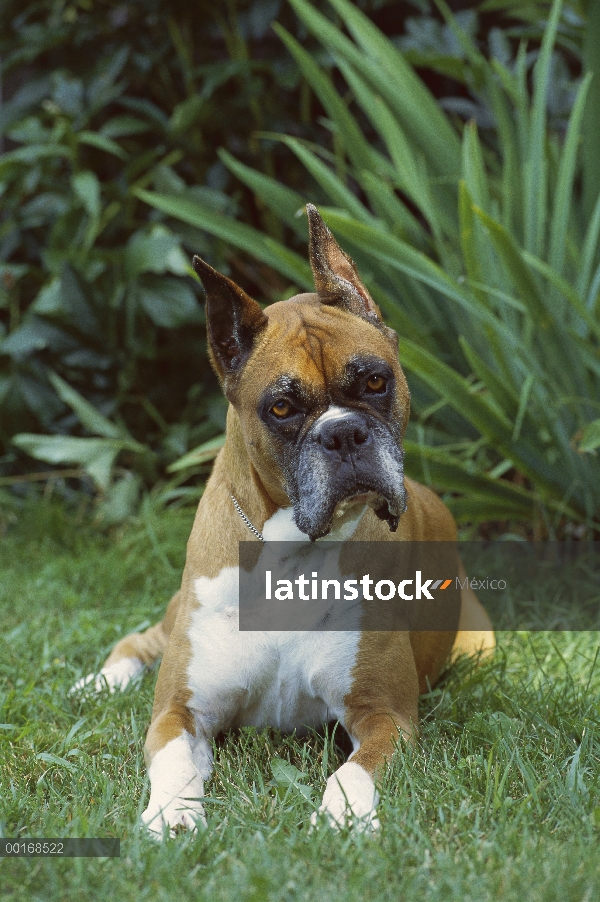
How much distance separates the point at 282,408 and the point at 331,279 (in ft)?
1.35

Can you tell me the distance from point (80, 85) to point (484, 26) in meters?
2.27

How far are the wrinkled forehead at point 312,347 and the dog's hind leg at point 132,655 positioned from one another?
84 cm

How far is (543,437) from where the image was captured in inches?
135

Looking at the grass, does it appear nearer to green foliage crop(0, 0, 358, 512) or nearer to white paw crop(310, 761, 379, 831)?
white paw crop(310, 761, 379, 831)

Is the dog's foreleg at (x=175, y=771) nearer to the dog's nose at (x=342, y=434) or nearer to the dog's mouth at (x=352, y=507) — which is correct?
the dog's mouth at (x=352, y=507)

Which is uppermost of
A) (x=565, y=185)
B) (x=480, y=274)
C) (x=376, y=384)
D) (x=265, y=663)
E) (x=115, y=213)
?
(x=115, y=213)

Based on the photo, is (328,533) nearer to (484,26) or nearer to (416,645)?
(416,645)

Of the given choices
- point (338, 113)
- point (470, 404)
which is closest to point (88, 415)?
point (338, 113)

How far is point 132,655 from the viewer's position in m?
2.80

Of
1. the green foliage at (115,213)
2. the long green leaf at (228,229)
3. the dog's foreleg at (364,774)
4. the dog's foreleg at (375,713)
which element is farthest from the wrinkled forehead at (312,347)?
the green foliage at (115,213)

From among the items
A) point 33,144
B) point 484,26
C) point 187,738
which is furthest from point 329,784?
point 484,26

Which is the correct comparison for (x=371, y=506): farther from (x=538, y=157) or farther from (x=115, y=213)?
(x=115, y=213)

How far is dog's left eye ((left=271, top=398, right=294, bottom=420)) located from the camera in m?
2.06

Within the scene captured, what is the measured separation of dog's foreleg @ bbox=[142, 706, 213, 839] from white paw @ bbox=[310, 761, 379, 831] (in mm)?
244
